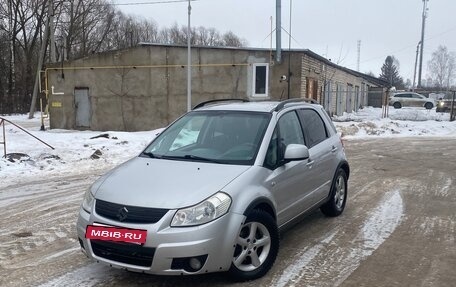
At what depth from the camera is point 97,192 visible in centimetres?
416

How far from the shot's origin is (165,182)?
4.03m

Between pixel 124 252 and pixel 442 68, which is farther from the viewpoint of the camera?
pixel 442 68

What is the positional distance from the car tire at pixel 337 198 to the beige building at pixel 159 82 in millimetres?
13038

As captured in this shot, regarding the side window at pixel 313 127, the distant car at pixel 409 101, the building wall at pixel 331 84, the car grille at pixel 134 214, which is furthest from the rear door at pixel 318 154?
the distant car at pixel 409 101

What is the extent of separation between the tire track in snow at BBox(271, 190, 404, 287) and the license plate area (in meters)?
1.31

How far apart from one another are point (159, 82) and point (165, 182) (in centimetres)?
1763

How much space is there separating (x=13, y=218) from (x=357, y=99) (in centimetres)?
3307

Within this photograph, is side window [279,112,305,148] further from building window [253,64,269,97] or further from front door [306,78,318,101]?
front door [306,78,318,101]

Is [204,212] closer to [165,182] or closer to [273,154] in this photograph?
[165,182]

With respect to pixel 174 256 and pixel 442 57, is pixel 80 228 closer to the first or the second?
pixel 174 256

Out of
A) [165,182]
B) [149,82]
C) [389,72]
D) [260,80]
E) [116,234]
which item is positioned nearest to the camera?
[116,234]

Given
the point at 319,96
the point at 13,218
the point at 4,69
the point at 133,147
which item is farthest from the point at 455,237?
the point at 4,69

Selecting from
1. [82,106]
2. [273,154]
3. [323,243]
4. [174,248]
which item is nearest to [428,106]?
[82,106]

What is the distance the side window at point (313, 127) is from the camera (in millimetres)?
5641
